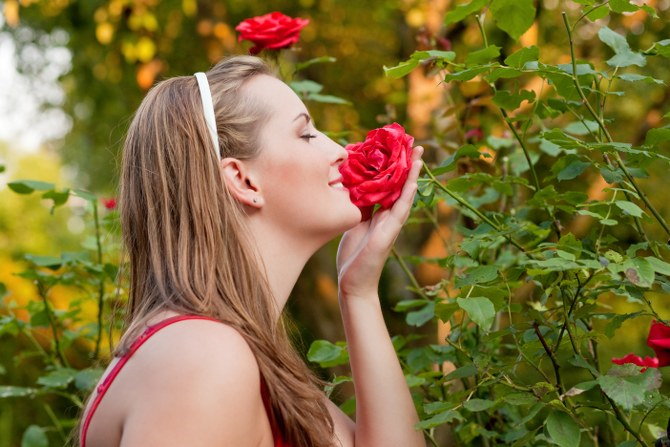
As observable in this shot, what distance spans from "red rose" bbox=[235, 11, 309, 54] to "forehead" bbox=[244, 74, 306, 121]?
1.87 ft

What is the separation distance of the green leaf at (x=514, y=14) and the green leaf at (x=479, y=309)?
0.56 m

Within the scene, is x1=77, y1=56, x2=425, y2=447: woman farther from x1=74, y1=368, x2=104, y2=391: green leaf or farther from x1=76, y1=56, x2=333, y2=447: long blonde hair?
x1=74, y1=368, x2=104, y2=391: green leaf

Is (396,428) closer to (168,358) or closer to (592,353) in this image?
(592,353)

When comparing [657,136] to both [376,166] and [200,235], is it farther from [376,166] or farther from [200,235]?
[200,235]

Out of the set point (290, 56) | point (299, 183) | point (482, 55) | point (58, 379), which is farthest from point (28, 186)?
point (290, 56)

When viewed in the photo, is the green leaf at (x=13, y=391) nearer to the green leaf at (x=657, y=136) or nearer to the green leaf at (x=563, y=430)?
the green leaf at (x=563, y=430)

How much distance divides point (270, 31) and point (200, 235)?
93 cm

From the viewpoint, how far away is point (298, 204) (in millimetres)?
1724

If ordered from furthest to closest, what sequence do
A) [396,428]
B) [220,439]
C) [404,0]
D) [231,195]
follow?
[404,0] → [396,428] → [231,195] → [220,439]

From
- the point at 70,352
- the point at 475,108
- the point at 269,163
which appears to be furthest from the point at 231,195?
the point at 70,352

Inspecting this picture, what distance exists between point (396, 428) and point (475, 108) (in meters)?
1.15

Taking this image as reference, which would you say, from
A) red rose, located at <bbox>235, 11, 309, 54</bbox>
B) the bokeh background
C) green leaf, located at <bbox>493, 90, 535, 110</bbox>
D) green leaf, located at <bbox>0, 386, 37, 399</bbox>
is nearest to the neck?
green leaf, located at <bbox>493, 90, 535, 110</bbox>

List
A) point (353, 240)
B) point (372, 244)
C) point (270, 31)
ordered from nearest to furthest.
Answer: point (372, 244)
point (353, 240)
point (270, 31)

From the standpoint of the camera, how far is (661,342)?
1.39m
